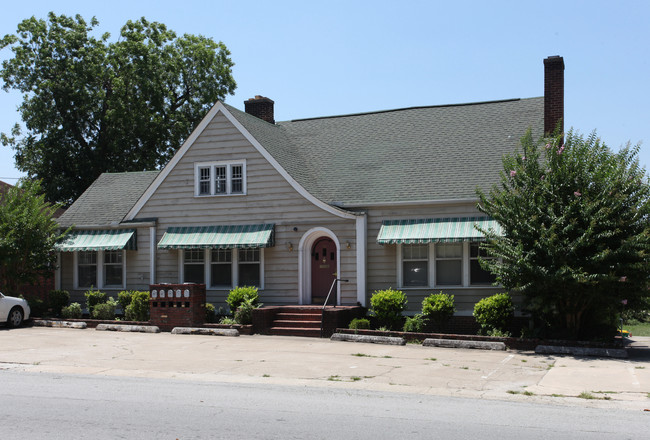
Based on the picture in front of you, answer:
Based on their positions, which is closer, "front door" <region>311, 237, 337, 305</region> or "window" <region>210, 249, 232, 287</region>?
"front door" <region>311, 237, 337, 305</region>

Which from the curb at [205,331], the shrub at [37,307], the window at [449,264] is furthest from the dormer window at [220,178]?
the shrub at [37,307]

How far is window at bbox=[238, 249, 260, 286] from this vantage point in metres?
20.7

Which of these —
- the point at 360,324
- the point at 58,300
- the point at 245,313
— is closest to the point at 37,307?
the point at 58,300

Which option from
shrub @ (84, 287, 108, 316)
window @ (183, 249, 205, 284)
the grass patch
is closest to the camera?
window @ (183, 249, 205, 284)

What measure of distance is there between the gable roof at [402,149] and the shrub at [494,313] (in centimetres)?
305

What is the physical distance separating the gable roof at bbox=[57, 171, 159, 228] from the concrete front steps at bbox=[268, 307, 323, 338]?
7047 mm

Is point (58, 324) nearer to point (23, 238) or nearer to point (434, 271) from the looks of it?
point (23, 238)

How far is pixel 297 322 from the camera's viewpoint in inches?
732

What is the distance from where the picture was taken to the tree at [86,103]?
36406 millimetres

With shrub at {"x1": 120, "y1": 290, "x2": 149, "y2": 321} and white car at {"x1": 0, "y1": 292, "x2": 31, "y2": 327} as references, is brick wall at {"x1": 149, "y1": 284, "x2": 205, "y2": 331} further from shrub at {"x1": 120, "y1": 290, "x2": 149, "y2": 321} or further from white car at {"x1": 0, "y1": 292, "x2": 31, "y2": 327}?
white car at {"x1": 0, "y1": 292, "x2": 31, "y2": 327}

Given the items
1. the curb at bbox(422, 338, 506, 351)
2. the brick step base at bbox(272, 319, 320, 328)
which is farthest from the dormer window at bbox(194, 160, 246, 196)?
the curb at bbox(422, 338, 506, 351)

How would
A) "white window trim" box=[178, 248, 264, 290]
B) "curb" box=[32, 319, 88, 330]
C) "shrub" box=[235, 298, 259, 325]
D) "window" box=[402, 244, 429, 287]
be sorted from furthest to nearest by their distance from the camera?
"white window trim" box=[178, 248, 264, 290] → "curb" box=[32, 319, 88, 330] → "window" box=[402, 244, 429, 287] → "shrub" box=[235, 298, 259, 325]

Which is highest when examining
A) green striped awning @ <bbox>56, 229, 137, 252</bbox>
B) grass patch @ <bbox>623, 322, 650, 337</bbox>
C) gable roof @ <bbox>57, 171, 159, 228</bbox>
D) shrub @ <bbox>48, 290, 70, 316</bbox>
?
gable roof @ <bbox>57, 171, 159, 228</bbox>

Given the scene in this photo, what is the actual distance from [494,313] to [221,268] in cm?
894
